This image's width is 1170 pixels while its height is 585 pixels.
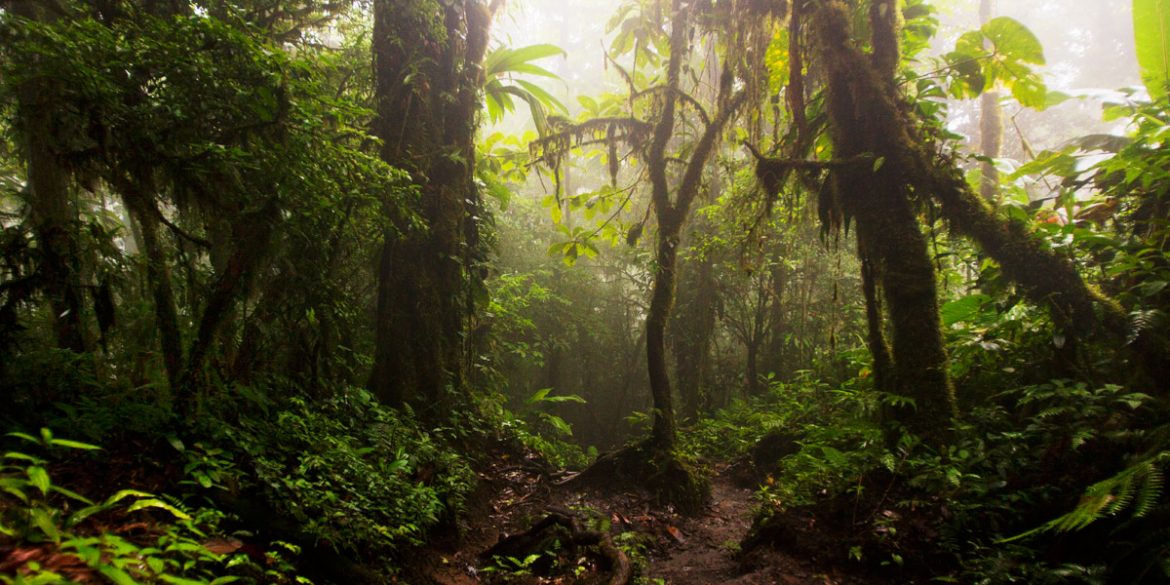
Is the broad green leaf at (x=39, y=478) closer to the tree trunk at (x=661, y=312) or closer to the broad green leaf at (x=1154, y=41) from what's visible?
the tree trunk at (x=661, y=312)

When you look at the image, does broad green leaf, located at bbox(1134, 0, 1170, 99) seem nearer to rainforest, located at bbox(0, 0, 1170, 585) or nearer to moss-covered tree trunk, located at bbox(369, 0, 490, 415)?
rainforest, located at bbox(0, 0, 1170, 585)

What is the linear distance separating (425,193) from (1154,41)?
23.0ft

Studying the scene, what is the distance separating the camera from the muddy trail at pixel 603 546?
3.83 metres

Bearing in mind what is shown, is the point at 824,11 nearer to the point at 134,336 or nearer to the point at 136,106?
the point at 136,106

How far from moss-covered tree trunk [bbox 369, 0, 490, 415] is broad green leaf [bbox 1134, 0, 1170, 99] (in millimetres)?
6569

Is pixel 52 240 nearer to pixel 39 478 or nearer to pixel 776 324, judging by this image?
pixel 39 478

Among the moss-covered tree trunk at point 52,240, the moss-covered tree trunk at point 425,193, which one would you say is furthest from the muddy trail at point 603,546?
the moss-covered tree trunk at point 52,240

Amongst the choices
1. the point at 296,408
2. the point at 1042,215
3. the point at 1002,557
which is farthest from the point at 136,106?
the point at 1042,215

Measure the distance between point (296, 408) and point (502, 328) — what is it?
4.93 m

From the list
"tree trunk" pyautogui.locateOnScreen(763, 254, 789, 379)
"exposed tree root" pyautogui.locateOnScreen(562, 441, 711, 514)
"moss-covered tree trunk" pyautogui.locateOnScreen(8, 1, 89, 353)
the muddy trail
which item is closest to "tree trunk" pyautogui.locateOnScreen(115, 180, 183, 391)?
"moss-covered tree trunk" pyautogui.locateOnScreen(8, 1, 89, 353)

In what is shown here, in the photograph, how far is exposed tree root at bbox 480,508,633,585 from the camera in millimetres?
4168

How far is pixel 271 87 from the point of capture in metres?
3.35

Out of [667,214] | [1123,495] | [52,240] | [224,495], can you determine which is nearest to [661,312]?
[667,214]

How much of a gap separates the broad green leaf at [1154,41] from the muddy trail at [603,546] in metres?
4.83
